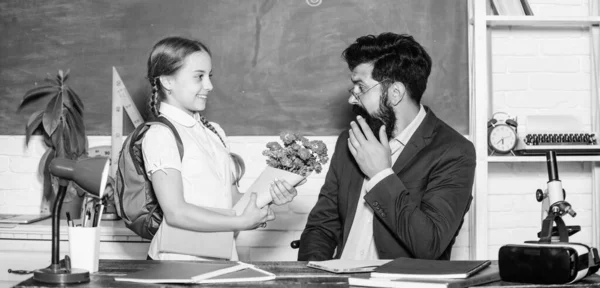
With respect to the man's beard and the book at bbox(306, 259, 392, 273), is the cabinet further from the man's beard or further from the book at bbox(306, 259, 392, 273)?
the book at bbox(306, 259, 392, 273)

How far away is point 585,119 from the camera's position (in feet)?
11.5

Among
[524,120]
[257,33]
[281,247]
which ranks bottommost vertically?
[281,247]

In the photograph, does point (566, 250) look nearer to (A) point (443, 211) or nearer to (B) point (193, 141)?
(A) point (443, 211)

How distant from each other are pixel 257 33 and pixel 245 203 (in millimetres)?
1284

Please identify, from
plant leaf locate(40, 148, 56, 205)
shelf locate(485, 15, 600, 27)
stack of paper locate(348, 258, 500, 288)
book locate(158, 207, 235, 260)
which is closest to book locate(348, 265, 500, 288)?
stack of paper locate(348, 258, 500, 288)

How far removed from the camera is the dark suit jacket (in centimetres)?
240

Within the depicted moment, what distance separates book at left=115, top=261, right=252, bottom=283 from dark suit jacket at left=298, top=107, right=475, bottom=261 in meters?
0.59

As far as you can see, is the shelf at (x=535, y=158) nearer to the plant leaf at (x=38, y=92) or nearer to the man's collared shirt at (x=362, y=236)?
the man's collared shirt at (x=362, y=236)

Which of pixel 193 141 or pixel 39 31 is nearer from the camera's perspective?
pixel 193 141

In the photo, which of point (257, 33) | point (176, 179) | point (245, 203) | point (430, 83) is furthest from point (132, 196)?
point (430, 83)

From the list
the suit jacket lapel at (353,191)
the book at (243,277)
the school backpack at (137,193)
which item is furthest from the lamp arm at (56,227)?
the suit jacket lapel at (353,191)

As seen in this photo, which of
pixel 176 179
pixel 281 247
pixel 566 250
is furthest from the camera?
pixel 281 247

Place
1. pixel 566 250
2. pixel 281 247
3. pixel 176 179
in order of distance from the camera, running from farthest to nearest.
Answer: pixel 281 247 < pixel 176 179 < pixel 566 250

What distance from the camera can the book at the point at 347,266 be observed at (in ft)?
6.52
